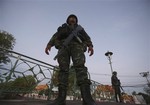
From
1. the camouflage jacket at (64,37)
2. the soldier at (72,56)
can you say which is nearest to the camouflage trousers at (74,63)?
the soldier at (72,56)

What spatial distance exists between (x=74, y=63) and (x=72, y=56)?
15 centimetres

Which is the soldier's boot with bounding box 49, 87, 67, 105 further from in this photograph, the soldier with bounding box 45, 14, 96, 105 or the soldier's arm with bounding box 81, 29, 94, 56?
the soldier's arm with bounding box 81, 29, 94, 56

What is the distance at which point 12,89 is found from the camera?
133 inches

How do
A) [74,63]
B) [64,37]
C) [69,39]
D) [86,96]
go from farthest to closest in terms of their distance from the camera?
1. [64,37]
2. [69,39]
3. [74,63]
4. [86,96]

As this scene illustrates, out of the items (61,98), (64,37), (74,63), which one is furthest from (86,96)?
(64,37)

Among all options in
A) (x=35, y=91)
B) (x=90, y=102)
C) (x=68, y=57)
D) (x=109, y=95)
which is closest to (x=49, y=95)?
(x=35, y=91)

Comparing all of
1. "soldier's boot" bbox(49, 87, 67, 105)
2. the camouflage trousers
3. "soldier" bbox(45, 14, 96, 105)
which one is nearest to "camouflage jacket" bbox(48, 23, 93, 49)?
"soldier" bbox(45, 14, 96, 105)

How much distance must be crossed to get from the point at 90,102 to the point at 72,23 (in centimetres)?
158

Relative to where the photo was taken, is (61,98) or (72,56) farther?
(72,56)

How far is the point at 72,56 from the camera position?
2.71 meters

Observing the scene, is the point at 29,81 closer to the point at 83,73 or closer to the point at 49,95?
the point at 49,95

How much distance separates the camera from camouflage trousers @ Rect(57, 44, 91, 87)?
2.50m

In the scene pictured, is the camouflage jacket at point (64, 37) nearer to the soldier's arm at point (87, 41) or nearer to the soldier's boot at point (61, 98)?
the soldier's arm at point (87, 41)

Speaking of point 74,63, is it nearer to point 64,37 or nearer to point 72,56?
point 72,56
